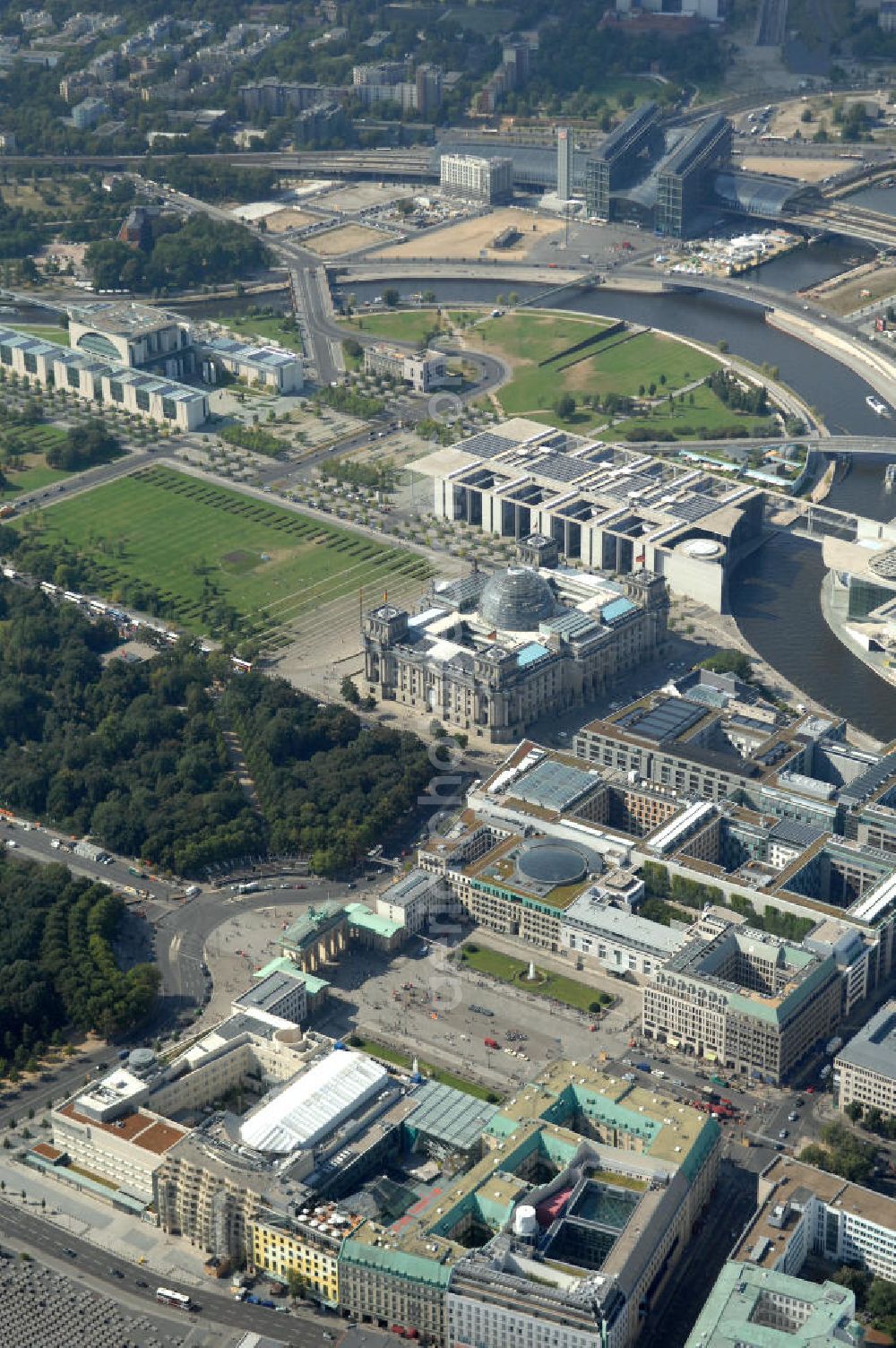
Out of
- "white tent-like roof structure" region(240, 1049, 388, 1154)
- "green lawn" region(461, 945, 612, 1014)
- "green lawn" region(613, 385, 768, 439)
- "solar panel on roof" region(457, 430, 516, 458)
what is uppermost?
"solar panel on roof" region(457, 430, 516, 458)

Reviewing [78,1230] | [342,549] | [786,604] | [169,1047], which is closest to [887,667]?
A: [786,604]

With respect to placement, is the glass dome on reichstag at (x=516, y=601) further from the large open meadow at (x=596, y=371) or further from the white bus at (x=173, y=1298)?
the white bus at (x=173, y=1298)

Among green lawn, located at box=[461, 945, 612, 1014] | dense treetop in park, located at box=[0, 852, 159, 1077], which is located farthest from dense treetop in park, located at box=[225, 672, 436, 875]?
dense treetop in park, located at box=[0, 852, 159, 1077]

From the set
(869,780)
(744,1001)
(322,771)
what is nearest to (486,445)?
(322,771)

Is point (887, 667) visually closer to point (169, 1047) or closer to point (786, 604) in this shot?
point (786, 604)

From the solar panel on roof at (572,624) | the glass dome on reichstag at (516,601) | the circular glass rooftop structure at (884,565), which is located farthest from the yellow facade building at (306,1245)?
the circular glass rooftop structure at (884,565)

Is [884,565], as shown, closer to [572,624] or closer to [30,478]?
[572,624]

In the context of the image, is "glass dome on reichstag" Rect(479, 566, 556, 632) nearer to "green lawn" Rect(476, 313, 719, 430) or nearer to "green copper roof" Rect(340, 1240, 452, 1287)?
"green lawn" Rect(476, 313, 719, 430)

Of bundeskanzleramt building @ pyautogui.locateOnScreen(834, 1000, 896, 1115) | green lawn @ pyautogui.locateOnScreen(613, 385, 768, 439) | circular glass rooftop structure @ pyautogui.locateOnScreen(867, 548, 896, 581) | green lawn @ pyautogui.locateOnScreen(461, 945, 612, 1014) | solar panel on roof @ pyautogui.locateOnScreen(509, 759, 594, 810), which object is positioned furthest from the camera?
green lawn @ pyautogui.locateOnScreen(613, 385, 768, 439)
